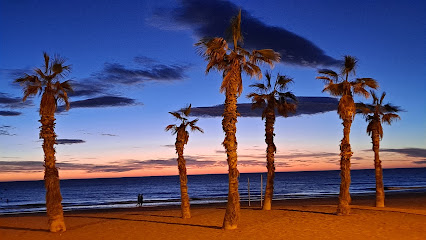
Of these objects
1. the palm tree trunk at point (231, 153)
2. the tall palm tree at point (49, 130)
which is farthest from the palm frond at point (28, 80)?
the palm tree trunk at point (231, 153)

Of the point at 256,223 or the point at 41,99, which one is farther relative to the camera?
the point at 256,223

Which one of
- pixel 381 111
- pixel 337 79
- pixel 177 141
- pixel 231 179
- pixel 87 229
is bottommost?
pixel 87 229

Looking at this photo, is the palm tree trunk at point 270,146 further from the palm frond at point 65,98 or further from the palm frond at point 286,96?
the palm frond at point 65,98

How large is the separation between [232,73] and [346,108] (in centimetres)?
846

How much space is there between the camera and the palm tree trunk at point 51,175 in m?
21.5

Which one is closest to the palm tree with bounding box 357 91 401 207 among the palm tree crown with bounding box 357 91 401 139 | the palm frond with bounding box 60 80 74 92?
the palm tree crown with bounding box 357 91 401 139

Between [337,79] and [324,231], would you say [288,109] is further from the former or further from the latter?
[324,231]

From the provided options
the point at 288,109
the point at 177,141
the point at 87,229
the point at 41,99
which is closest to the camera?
the point at 41,99

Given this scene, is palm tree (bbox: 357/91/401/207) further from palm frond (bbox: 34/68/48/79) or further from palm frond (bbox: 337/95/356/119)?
palm frond (bbox: 34/68/48/79)

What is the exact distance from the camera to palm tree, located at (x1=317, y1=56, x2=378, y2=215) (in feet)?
83.9

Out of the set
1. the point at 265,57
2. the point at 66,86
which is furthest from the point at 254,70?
the point at 66,86

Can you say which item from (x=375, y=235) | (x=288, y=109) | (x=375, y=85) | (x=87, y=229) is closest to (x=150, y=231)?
(x=87, y=229)

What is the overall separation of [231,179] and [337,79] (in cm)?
1041

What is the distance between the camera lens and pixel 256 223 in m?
23.4
